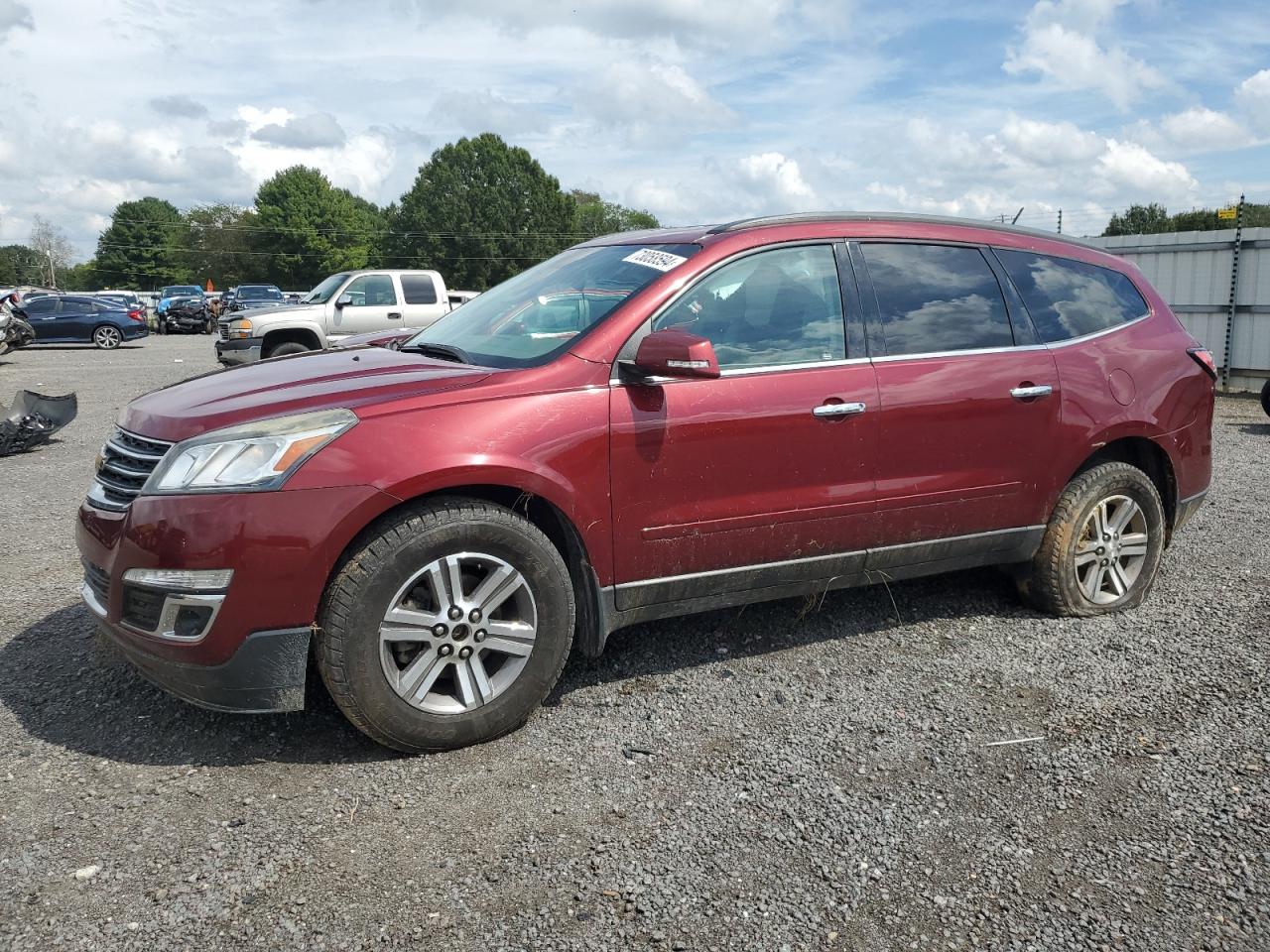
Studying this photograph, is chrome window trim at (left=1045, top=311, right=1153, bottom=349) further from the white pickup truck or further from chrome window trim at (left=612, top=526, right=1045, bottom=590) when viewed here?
the white pickup truck

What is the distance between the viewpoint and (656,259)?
378 cm

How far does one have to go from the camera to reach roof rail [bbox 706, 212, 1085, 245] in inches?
153

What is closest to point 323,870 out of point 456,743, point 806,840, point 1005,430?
point 456,743

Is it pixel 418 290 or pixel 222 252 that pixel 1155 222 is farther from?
pixel 222 252

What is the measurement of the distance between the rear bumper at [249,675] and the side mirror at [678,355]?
140 cm

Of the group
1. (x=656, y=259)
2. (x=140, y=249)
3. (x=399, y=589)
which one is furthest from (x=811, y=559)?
(x=140, y=249)

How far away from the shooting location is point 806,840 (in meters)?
2.73

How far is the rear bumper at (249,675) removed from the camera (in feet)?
9.74

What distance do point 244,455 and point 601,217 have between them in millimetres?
120408

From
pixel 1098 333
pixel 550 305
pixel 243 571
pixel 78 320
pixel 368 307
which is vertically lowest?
pixel 243 571

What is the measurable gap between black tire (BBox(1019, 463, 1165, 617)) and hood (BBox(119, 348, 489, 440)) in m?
2.66

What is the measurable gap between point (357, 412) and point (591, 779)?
1359 mm

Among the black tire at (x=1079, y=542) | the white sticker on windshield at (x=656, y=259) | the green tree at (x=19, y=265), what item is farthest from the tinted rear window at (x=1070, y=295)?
the green tree at (x=19, y=265)

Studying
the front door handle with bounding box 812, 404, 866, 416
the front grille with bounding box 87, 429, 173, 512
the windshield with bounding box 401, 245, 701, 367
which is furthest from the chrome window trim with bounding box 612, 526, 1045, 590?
the front grille with bounding box 87, 429, 173, 512
